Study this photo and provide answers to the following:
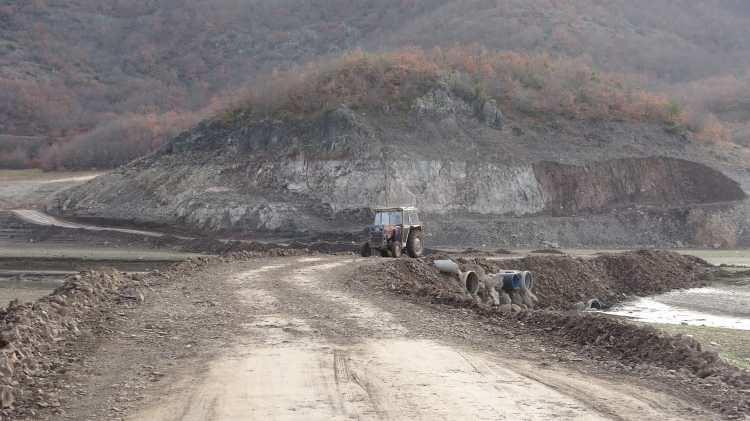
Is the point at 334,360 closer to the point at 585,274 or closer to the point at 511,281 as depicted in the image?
the point at 511,281

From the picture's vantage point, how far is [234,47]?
5782 inches

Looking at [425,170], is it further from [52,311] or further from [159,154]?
[52,311]

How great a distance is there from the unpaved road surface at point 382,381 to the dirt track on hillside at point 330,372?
0.08 feet

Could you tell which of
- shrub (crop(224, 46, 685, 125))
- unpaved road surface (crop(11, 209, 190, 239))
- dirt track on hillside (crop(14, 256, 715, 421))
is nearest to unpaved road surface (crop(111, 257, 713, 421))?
dirt track on hillside (crop(14, 256, 715, 421))

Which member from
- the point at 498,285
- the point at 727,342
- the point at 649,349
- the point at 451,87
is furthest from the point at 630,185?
the point at 649,349

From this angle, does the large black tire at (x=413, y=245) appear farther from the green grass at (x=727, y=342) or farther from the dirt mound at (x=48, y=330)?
Result: the green grass at (x=727, y=342)

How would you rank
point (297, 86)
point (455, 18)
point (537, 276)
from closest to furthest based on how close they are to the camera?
1. point (537, 276)
2. point (297, 86)
3. point (455, 18)

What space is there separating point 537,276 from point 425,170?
22835 millimetres

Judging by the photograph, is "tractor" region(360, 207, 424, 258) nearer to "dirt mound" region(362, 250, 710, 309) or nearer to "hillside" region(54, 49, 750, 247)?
"dirt mound" region(362, 250, 710, 309)

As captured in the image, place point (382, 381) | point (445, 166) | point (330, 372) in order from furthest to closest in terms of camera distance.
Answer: point (445, 166) < point (330, 372) < point (382, 381)

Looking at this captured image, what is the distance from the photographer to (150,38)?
15538 centimetres

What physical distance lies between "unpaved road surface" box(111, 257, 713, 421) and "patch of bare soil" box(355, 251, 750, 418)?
33.3 inches

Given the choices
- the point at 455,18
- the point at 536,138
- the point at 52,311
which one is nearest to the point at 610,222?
the point at 536,138

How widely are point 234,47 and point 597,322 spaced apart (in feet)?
460
